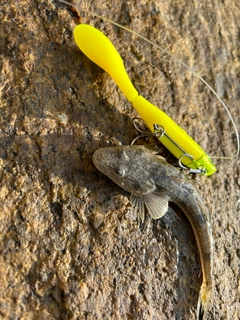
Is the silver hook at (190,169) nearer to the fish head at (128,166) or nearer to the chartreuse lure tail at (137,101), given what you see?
the chartreuse lure tail at (137,101)

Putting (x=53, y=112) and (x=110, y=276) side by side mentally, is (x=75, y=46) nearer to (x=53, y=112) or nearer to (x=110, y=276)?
(x=53, y=112)

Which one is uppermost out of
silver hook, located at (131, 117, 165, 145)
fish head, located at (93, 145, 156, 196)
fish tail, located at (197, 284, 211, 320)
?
silver hook, located at (131, 117, 165, 145)

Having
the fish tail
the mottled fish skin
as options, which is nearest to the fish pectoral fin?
the mottled fish skin

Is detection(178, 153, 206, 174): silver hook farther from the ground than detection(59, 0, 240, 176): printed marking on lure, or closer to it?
closer to it

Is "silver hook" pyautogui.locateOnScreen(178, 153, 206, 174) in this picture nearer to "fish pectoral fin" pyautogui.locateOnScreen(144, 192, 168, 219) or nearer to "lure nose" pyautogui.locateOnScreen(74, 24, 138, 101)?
"fish pectoral fin" pyautogui.locateOnScreen(144, 192, 168, 219)

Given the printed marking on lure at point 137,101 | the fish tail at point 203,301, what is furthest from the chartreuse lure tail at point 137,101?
the fish tail at point 203,301

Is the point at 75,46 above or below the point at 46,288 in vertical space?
above

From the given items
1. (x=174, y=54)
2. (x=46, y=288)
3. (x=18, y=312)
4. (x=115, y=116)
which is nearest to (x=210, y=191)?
(x=115, y=116)
